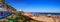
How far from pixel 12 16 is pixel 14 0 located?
0.71 feet

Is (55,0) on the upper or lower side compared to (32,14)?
upper

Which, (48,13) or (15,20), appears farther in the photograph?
(48,13)

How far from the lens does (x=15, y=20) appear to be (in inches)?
43.5

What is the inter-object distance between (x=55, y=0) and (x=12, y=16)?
53 cm

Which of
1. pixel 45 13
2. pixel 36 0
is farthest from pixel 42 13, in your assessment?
pixel 36 0

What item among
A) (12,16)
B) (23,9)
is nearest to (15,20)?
(12,16)

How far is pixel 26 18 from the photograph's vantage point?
3.65 ft

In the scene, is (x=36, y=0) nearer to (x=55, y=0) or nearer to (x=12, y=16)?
(x=55, y=0)

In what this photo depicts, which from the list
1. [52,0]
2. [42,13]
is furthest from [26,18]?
[52,0]

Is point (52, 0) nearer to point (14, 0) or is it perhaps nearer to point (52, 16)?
point (52, 16)

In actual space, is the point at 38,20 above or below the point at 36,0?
below

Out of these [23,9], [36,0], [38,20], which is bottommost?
[38,20]

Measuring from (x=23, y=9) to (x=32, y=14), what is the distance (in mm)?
121

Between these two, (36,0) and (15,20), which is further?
(36,0)
